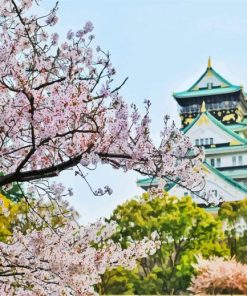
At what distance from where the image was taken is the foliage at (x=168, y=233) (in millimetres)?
30453

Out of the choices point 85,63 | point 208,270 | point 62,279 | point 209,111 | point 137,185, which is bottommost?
point 62,279

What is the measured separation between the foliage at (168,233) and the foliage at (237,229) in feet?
8.79

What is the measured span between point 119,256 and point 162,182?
0.96 meters

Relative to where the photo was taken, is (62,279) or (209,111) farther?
(209,111)

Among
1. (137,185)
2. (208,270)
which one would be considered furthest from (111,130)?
(137,185)

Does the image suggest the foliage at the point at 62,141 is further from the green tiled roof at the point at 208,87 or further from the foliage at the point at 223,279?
the green tiled roof at the point at 208,87

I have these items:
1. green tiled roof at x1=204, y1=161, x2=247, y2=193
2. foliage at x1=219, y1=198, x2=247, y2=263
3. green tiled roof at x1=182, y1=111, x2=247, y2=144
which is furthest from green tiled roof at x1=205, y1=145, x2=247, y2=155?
foliage at x1=219, y1=198, x2=247, y2=263

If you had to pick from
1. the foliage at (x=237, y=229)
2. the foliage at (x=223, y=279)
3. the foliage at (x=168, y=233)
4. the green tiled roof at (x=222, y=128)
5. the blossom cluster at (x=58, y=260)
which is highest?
the green tiled roof at (x=222, y=128)

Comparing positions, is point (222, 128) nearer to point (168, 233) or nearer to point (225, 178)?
point (225, 178)

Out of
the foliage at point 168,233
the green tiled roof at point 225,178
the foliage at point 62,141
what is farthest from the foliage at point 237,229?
the foliage at point 62,141

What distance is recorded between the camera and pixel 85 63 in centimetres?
689

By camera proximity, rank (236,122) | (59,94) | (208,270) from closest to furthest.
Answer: (59,94) < (208,270) < (236,122)

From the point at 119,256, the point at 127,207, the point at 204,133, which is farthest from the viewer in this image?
the point at 204,133

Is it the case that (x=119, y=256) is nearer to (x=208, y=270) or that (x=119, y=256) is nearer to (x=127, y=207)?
(x=208, y=270)
